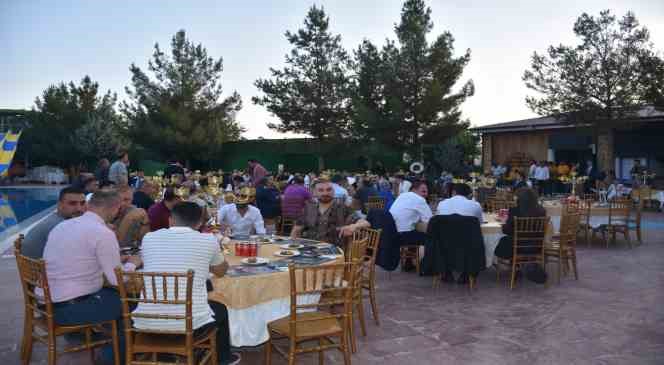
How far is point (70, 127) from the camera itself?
33688mm

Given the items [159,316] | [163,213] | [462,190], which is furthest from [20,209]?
[159,316]

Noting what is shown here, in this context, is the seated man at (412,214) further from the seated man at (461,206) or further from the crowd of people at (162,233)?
the seated man at (461,206)

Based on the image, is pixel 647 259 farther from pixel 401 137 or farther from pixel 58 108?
pixel 58 108

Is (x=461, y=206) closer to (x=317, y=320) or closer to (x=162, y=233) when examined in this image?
(x=317, y=320)

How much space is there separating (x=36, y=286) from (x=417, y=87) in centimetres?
2107

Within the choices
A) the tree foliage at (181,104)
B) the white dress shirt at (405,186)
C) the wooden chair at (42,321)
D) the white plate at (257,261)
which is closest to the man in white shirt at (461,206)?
the white plate at (257,261)

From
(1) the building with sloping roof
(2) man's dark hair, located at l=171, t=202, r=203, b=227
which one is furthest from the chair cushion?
(1) the building with sloping roof

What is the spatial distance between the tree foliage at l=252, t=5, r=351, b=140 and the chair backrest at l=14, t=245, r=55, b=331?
76.0 feet

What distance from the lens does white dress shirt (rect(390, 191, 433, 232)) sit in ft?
21.4

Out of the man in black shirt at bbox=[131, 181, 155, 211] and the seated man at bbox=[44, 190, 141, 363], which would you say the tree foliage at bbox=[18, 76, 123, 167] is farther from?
the seated man at bbox=[44, 190, 141, 363]

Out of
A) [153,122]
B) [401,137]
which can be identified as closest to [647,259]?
[401,137]

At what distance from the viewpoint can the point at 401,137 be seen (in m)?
23.6

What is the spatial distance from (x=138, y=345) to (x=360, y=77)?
76.3 ft

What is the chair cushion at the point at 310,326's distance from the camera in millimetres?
3180
